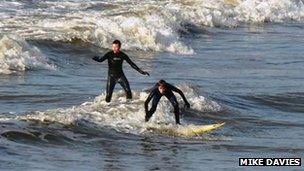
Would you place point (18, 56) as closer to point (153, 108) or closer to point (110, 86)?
point (110, 86)

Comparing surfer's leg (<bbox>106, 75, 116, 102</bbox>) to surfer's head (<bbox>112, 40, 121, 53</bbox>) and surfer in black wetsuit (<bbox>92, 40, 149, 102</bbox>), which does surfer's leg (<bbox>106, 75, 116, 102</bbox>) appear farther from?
surfer's head (<bbox>112, 40, 121, 53</bbox>)

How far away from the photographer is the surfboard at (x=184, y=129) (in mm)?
17234

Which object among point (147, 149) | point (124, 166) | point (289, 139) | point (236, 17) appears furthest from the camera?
point (236, 17)

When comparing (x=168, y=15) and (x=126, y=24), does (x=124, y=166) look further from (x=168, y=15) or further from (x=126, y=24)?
(x=168, y=15)

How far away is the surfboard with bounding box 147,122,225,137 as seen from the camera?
1723 centimetres

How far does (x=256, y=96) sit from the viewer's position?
22.3 metres

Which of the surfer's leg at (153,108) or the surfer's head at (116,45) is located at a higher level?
the surfer's head at (116,45)

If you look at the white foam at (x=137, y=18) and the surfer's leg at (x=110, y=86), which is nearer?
the surfer's leg at (x=110, y=86)

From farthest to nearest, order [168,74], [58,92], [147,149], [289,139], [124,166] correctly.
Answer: [168,74] < [58,92] < [289,139] < [147,149] < [124,166]

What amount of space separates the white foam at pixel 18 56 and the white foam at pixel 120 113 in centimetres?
552

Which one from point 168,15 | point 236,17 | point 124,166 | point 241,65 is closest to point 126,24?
point 168,15

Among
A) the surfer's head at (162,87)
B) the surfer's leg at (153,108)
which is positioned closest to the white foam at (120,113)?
the surfer's leg at (153,108)

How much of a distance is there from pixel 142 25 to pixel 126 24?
0.62m

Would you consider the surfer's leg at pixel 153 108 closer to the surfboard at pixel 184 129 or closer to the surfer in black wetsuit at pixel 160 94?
the surfer in black wetsuit at pixel 160 94
